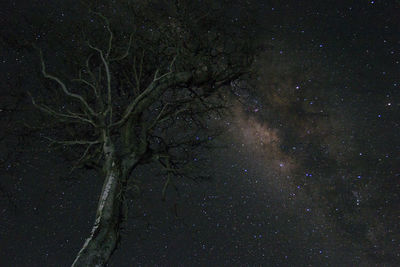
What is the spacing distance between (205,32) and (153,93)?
7.96ft

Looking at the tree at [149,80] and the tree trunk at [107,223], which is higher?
the tree at [149,80]

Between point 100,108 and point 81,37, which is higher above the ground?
point 81,37

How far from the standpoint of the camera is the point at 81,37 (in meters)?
7.61

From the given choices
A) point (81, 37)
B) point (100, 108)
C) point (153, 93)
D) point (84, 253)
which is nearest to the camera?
point (84, 253)

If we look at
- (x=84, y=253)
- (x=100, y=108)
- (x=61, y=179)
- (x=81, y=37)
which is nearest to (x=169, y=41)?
(x=81, y=37)

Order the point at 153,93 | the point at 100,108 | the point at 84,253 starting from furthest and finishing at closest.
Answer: the point at 153,93 < the point at 100,108 < the point at 84,253

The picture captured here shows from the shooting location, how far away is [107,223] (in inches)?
205

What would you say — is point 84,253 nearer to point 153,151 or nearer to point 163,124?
point 153,151

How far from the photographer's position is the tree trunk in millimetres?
4824

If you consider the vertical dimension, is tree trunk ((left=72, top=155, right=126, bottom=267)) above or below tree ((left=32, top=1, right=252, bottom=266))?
below

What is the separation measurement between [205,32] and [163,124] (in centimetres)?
260

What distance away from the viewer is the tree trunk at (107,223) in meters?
4.82

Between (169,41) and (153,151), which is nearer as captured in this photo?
(153,151)

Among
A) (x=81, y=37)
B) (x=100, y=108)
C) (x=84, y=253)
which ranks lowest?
(x=84, y=253)
